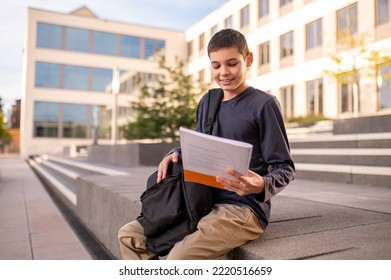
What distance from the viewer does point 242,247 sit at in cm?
168

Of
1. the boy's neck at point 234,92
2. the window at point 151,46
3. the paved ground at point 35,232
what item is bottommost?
the paved ground at point 35,232

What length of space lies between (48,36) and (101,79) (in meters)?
5.16

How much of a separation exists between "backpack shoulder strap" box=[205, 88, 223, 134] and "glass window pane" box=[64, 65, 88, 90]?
2880 centimetres

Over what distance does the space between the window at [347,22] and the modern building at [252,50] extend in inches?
1.6

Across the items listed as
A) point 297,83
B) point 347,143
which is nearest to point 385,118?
point 347,143

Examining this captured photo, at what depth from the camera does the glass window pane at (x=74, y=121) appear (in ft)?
92.8

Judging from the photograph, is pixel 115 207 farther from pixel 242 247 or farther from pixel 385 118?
pixel 385 118

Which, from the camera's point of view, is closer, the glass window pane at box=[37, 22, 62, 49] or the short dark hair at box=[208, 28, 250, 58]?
the short dark hair at box=[208, 28, 250, 58]

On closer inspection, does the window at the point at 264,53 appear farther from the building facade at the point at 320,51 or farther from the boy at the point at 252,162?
the boy at the point at 252,162

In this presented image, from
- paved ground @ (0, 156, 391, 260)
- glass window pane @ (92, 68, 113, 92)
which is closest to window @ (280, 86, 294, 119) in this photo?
paved ground @ (0, 156, 391, 260)

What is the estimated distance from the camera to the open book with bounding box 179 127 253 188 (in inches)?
48.9

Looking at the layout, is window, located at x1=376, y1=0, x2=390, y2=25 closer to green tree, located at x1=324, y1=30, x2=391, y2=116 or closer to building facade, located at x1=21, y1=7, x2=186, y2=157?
green tree, located at x1=324, y1=30, x2=391, y2=116

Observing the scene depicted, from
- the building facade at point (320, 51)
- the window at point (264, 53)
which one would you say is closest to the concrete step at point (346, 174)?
the building facade at point (320, 51)

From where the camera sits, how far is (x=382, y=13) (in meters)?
12.9
